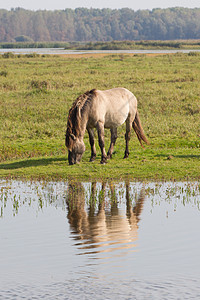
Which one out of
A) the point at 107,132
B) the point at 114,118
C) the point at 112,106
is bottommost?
the point at 107,132

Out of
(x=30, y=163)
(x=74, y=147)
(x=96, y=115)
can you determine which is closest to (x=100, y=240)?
(x=74, y=147)

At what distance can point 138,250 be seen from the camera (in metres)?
7.99

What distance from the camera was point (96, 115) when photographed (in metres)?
15.1

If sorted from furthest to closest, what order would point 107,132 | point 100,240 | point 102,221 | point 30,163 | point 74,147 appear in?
point 107,132 < point 30,163 < point 74,147 < point 102,221 < point 100,240

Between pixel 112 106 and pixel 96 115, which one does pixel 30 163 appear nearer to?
pixel 96 115

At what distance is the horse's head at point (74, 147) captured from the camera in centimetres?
1474

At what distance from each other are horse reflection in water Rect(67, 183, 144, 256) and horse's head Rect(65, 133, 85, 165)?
6.76 ft

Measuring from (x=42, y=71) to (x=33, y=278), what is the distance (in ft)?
118

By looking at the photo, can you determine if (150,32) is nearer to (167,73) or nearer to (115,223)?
(167,73)

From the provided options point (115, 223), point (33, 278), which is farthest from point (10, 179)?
point (33, 278)

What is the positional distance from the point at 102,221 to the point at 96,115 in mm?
5728

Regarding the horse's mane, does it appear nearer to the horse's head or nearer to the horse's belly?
the horse's head

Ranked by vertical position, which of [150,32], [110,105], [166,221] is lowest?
[166,221]

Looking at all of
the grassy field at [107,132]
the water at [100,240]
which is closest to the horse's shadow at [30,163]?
the grassy field at [107,132]
